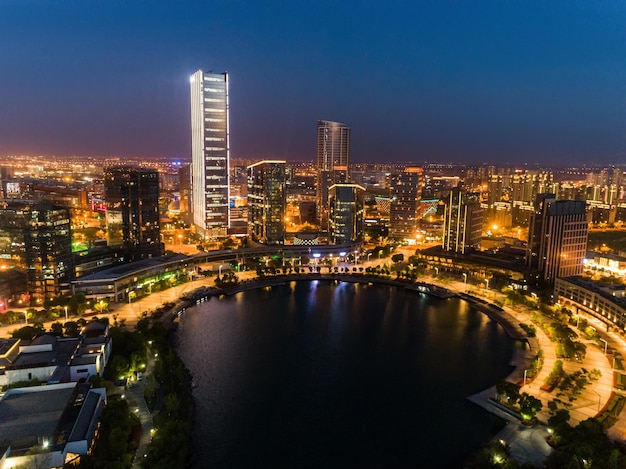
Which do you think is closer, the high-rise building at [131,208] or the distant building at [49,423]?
the distant building at [49,423]

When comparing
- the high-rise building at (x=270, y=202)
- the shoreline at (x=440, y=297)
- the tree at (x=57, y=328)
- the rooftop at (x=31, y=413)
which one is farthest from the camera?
the high-rise building at (x=270, y=202)

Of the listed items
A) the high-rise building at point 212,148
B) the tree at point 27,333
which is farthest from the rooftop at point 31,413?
the high-rise building at point 212,148

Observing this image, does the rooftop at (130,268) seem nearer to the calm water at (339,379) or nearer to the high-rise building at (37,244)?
the high-rise building at (37,244)

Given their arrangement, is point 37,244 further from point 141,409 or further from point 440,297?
point 440,297

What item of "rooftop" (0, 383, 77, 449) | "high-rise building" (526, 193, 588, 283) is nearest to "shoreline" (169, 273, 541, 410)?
"high-rise building" (526, 193, 588, 283)

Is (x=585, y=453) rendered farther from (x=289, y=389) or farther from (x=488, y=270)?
(x=488, y=270)

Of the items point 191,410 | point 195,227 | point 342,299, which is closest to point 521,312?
point 342,299
